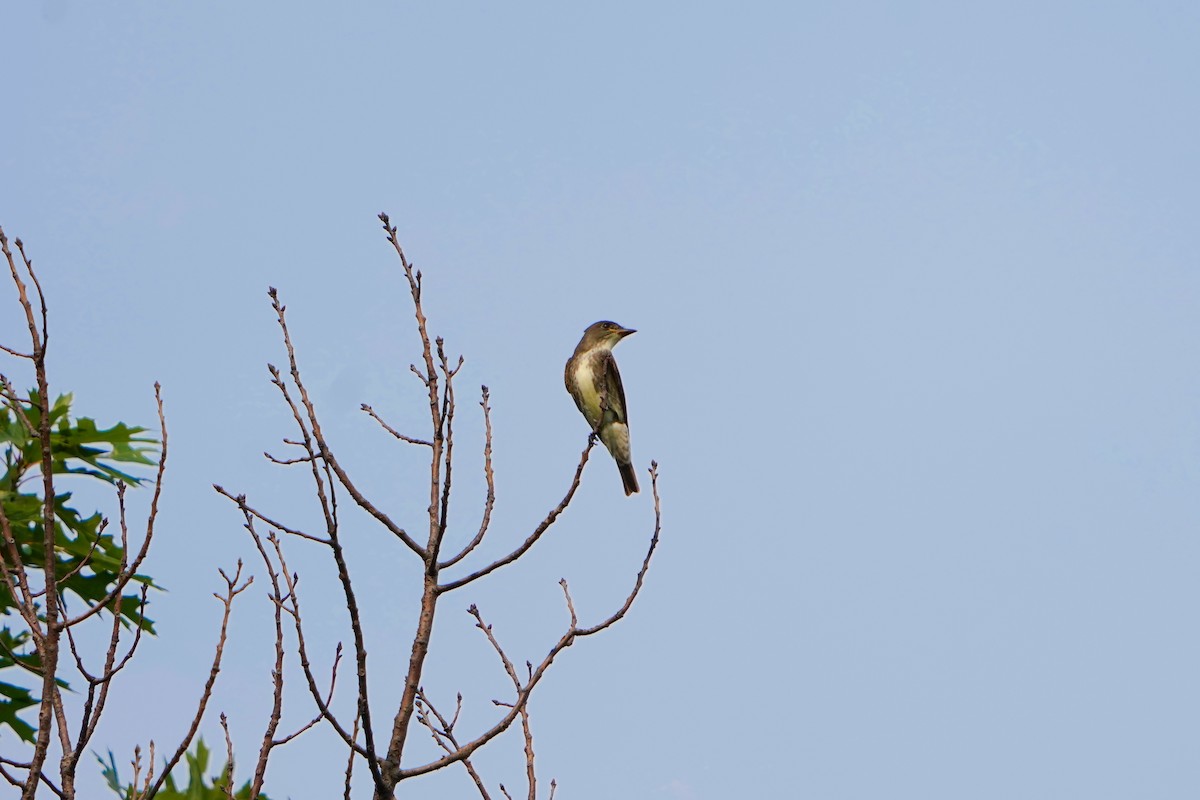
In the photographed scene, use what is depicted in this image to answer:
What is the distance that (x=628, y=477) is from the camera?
32.3 ft

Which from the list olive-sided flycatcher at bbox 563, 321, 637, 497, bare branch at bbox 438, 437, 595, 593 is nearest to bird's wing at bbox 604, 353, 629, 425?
olive-sided flycatcher at bbox 563, 321, 637, 497

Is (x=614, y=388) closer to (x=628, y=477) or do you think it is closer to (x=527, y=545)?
(x=628, y=477)

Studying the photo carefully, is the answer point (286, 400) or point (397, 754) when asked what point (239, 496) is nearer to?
point (286, 400)

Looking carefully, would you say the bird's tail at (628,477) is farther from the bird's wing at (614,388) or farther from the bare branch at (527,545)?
the bare branch at (527,545)

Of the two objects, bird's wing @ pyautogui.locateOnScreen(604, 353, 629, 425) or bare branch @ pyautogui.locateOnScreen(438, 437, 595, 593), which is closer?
bare branch @ pyautogui.locateOnScreen(438, 437, 595, 593)

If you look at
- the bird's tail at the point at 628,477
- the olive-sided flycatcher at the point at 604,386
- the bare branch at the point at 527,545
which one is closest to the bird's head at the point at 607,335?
the olive-sided flycatcher at the point at 604,386

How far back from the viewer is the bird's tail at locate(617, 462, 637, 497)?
32.1 ft

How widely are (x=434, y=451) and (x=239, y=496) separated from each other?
53cm

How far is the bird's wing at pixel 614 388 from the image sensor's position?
9398 millimetres

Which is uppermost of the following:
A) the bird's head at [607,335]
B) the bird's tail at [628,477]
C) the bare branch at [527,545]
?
the bird's head at [607,335]

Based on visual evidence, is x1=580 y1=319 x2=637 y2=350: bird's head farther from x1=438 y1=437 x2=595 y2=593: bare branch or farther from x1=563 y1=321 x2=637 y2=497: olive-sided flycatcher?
x1=438 y1=437 x2=595 y2=593: bare branch

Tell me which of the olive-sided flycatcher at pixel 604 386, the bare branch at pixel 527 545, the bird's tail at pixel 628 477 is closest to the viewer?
the bare branch at pixel 527 545

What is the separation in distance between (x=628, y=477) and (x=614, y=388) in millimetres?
777

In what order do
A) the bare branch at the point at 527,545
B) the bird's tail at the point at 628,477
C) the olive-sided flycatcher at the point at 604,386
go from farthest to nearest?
the bird's tail at the point at 628,477 → the olive-sided flycatcher at the point at 604,386 → the bare branch at the point at 527,545
